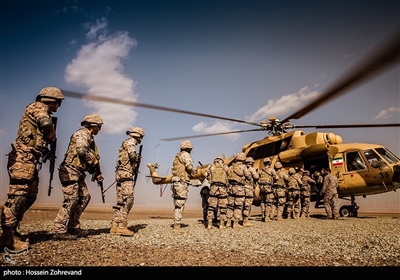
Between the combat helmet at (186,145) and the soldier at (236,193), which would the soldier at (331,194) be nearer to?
the soldier at (236,193)

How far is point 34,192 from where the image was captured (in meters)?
3.74

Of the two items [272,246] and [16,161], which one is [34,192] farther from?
[272,246]

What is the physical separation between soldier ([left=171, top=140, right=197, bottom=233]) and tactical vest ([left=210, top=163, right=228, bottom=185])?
3.83ft

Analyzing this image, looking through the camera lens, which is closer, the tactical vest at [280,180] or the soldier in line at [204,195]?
the soldier in line at [204,195]

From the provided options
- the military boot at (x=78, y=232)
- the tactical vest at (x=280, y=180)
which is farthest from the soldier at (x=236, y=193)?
the military boot at (x=78, y=232)

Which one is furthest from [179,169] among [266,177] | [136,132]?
[266,177]

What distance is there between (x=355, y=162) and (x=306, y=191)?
2276 mm

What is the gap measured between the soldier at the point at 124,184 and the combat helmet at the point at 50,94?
1.87m

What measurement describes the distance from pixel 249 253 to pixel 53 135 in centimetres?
363

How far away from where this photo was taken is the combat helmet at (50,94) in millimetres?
3993

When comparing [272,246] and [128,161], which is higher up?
[128,161]

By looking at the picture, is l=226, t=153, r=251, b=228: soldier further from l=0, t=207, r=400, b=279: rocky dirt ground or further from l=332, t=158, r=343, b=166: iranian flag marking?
l=332, t=158, r=343, b=166: iranian flag marking

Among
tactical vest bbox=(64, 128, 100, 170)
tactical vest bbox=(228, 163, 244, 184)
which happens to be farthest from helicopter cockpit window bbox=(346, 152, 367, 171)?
tactical vest bbox=(64, 128, 100, 170)
